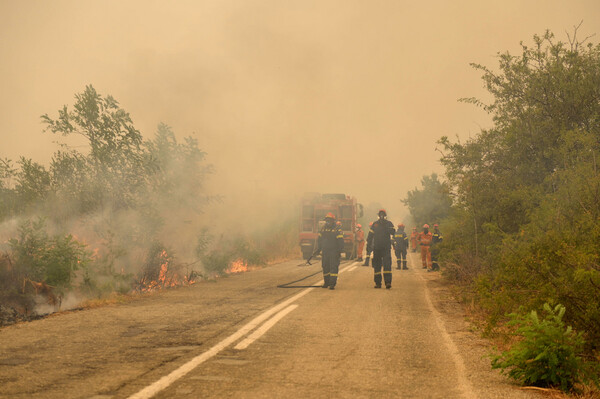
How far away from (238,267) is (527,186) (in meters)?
11.9

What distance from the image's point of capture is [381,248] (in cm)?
1404

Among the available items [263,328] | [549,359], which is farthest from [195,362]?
[549,359]

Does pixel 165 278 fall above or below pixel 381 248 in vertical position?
below

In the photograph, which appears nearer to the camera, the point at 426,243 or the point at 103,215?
the point at 103,215

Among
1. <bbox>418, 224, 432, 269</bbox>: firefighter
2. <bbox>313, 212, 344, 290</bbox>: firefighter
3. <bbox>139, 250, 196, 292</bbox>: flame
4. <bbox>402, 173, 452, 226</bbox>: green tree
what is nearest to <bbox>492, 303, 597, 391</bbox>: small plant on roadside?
<bbox>313, 212, 344, 290</bbox>: firefighter

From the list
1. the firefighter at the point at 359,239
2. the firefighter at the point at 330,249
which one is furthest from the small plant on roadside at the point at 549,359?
the firefighter at the point at 359,239

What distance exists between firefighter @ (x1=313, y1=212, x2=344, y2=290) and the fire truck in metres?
11.4

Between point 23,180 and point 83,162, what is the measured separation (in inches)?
62.6

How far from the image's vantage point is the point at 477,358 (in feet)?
21.4

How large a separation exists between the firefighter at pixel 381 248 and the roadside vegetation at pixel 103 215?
539 centimetres

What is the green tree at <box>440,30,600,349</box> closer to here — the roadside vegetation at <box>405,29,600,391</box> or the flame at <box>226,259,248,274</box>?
the roadside vegetation at <box>405,29,600,391</box>

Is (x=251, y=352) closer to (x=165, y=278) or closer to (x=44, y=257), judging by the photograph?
(x=44, y=257)

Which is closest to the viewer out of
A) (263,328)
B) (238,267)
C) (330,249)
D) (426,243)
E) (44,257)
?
(263,328)

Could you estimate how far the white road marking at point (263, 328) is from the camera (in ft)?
22.7
